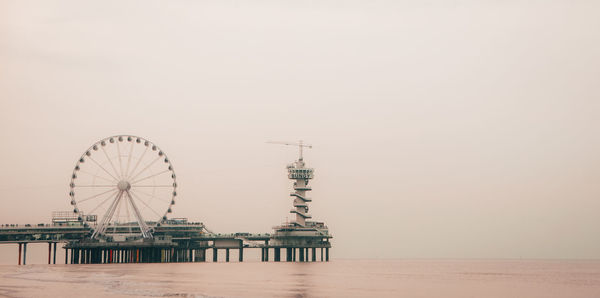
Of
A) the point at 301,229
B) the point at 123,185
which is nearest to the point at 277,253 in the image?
the point at 301,229

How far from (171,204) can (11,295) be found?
84235 millimetres

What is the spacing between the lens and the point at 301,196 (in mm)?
184250

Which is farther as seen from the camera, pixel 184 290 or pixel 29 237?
pixel 29 237

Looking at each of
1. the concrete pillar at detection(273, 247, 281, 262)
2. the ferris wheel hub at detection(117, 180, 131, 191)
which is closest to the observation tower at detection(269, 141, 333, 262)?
the concrete pillar at detection(273, 247, 281, 262)

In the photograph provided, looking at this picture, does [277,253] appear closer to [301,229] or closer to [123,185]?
[301,229]

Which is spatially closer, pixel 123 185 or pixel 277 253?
pixel 123 185

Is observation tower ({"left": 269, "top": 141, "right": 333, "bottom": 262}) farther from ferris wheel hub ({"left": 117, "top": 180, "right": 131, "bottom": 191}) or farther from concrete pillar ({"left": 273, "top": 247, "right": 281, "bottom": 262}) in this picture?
ferris wheel hub ({"left": 117, "top": 180, "right": 131, "bottom": 191})

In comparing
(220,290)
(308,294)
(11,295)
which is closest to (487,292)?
(308,294)

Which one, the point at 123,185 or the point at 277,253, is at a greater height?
the point at 123,185

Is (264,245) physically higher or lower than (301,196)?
lower

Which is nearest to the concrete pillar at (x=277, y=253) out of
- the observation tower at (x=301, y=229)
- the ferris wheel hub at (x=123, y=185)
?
the observation tower at (x=301, y=229)

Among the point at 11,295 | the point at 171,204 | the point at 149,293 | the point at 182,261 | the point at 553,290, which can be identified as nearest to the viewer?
the point at 11,295

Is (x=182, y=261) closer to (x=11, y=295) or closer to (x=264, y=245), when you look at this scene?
(x=264, y=245)

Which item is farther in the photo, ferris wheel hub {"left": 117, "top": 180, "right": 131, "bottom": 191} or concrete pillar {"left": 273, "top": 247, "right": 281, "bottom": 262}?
concrete pillar {"left": 273, "top": 247, "right": 281, "bottom": 262}
